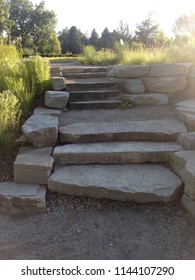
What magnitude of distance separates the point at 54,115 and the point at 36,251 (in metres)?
1.98

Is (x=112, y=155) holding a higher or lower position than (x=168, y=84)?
lower

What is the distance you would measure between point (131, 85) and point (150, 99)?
0.43 meters

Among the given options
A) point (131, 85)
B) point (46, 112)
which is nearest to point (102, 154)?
point (46, 112)

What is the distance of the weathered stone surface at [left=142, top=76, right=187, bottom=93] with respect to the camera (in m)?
4.38

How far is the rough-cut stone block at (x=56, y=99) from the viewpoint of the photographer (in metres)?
3.94

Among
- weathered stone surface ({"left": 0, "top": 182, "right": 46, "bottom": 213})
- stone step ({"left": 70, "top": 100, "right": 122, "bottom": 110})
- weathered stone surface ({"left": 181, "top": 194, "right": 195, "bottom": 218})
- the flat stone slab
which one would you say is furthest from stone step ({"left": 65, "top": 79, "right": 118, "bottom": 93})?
weathered stone surface ({"left": 181, "top": 194, "right": 195, "bottom": 218})

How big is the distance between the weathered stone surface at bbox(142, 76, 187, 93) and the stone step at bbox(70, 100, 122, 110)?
0.69 metres

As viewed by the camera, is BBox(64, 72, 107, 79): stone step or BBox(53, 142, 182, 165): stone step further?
BBox(64, 72, 107, 79): stone step

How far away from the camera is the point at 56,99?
395cm

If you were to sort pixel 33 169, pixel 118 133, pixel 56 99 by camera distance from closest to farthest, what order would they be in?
1. pixel 33 169
2. pixel 118 133
3. pixel 56 99

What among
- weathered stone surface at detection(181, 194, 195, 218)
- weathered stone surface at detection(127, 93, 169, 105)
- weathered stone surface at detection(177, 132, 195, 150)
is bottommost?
weathered stone surface at detection(181, 194, 195, 218)

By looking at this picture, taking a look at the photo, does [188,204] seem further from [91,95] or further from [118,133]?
[91,95]

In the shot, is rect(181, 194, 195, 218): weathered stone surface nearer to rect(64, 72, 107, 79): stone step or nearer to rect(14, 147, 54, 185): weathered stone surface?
rect(14, 147, 54, 185): weathered stone surface

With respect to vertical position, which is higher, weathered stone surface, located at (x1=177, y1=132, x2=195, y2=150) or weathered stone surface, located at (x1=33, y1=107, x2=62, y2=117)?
weathered stone surface, located at (x1=33, y1=107, x2=62, y2=117)
